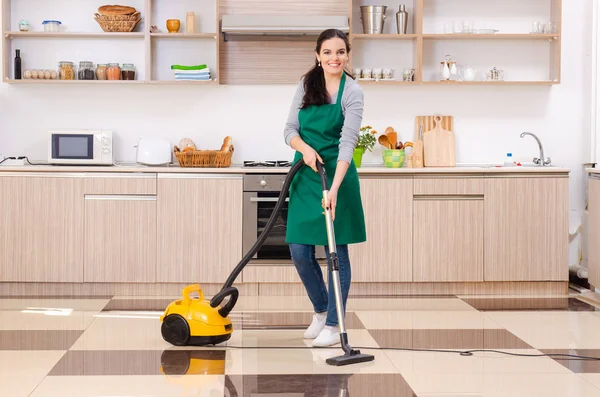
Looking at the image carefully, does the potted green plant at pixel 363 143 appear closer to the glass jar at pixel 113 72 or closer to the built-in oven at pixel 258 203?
the built-in oven at pixel 258 203

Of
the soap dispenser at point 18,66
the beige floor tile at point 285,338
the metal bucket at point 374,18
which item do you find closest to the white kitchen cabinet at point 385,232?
the metal bucket at point 374,18

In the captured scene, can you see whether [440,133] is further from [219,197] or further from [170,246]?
[170,246]

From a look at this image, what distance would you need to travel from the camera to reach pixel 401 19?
5613mm

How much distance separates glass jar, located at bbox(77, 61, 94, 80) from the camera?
18.2ft

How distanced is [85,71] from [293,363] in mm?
2898

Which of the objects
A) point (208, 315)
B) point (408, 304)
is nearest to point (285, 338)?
point (208, 315)

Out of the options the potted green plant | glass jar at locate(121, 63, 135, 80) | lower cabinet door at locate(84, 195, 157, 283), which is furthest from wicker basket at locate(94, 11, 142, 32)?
the potted green plant

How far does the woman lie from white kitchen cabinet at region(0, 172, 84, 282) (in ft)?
6.46

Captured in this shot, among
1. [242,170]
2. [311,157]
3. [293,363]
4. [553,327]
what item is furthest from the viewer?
[242,170]

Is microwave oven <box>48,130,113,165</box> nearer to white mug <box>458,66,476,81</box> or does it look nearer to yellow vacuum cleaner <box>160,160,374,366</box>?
yellow vacuum cleaner <box>160,160,374,366</box>

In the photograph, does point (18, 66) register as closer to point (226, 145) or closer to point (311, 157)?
point (226, 145)

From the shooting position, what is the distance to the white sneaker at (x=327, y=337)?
3.67m

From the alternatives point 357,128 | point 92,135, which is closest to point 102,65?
point 92,135

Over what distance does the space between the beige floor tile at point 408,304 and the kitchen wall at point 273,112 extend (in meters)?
1.13
